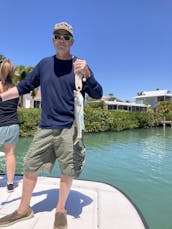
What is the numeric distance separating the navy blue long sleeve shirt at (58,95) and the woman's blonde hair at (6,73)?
87cm

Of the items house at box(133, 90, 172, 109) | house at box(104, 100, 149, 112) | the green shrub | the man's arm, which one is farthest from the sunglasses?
house at box(133, 90, 172, 109)

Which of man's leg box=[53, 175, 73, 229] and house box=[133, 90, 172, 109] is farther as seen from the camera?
house box=[133, 90, 172, 109]

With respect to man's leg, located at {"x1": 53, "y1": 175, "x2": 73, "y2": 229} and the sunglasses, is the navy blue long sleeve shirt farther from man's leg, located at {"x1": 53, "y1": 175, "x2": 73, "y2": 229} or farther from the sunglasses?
man's leg, located at {"x1": 53, "y1": 175, "x2": 73, "y2": 229}

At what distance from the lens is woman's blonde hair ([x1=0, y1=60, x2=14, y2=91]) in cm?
330

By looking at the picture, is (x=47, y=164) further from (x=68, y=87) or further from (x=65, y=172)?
(x=68, y=87)

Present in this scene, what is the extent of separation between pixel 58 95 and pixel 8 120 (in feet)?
3.82

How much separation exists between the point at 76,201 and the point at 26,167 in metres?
0.83

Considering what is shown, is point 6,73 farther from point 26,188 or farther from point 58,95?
point 26,188

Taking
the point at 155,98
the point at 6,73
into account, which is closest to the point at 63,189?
the point at 6,73

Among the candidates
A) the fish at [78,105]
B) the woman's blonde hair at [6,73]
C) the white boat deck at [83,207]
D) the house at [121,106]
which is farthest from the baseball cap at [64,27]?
the house at [121,106]

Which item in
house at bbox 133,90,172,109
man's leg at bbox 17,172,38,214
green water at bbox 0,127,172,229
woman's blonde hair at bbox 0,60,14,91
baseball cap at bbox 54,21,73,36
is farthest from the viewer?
house at bbox 133,90,172,109

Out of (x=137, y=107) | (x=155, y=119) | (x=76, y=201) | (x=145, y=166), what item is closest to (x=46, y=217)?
(x=76, y=201)

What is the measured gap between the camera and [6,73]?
10.9ft

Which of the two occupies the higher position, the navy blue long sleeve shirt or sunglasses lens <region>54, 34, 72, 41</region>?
sunglasses lens <region>54, 34, 72, 41</region>
